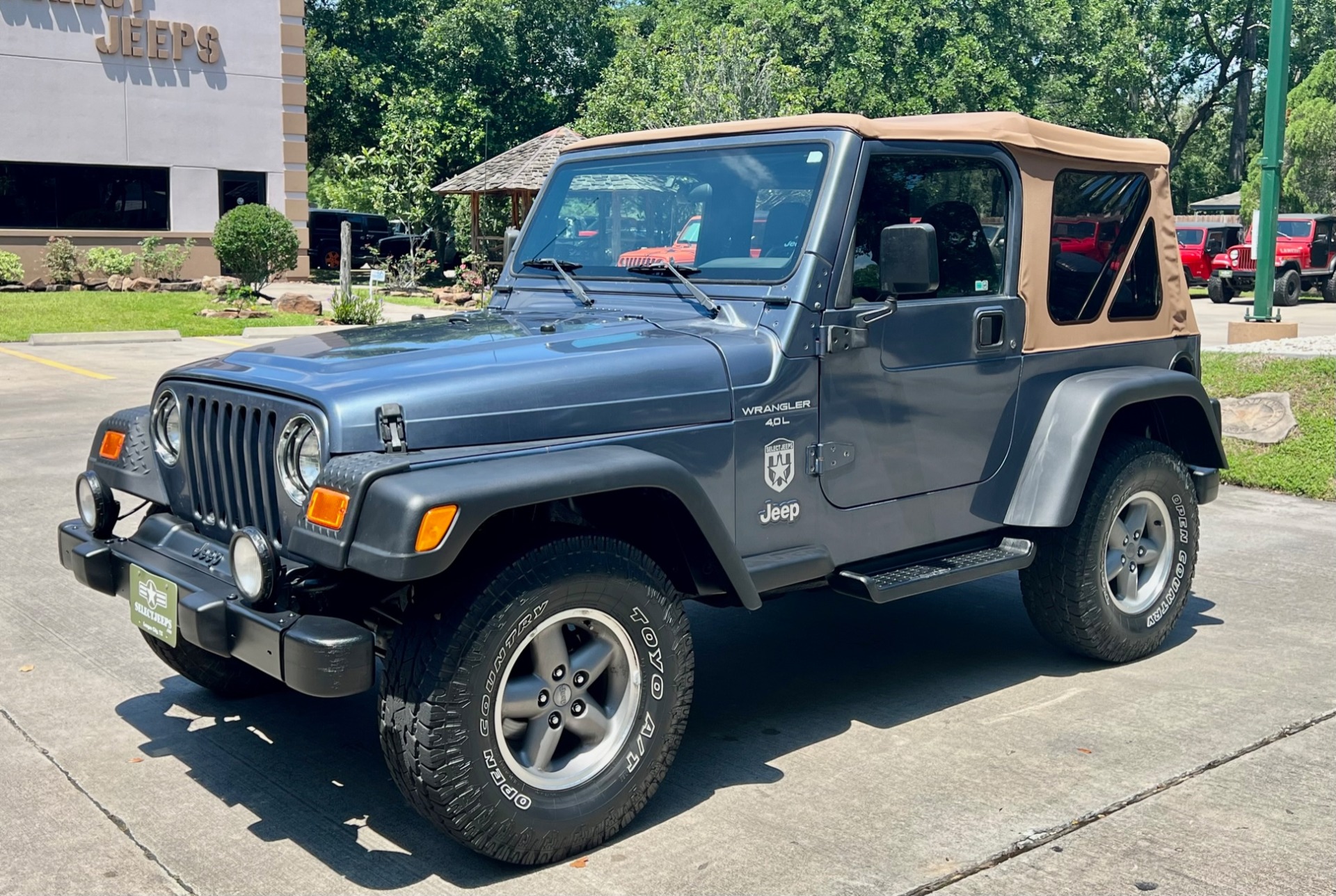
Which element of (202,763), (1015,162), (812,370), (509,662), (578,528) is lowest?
(202,763)

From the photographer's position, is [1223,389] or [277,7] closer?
[1223,389]

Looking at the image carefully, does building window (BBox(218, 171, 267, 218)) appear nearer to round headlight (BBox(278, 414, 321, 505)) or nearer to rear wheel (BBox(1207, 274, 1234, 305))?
rear wheel (BBox(1207, 274, 1234, 305))

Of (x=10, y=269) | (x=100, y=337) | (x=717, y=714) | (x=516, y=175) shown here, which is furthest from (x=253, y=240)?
(x=717, y=714)

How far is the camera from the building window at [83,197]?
25906mm

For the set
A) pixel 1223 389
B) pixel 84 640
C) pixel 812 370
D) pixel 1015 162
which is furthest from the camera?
pixel 1223 389

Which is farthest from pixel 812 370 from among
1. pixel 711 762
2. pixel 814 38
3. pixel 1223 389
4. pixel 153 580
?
pixel 814 38

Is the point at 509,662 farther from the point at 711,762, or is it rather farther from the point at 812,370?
the point at 812,370

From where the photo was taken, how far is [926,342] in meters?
4.69

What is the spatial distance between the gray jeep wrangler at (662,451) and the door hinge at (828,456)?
1 cm

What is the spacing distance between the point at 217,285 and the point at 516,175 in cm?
615

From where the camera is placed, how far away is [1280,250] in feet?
90.5

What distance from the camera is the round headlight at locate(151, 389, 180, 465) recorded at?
432 cm

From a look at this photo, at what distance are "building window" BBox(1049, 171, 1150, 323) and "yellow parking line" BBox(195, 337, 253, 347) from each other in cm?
1435

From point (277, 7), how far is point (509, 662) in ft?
89.4
